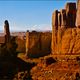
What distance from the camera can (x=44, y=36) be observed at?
63000 mm

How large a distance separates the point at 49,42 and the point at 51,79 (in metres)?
21.5

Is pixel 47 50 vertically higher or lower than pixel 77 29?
lower

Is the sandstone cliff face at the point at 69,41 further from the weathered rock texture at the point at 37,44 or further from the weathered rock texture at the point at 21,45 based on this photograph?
the weathered rock texture at the point at 21,45

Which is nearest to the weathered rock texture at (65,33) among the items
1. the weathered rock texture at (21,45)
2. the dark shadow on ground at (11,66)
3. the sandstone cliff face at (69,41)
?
the sandstone cliff face at (69,41)

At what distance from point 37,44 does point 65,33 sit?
15790 millimetres

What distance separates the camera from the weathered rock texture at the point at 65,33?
149 ft

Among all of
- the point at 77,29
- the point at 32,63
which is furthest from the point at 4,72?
the point at 77,29

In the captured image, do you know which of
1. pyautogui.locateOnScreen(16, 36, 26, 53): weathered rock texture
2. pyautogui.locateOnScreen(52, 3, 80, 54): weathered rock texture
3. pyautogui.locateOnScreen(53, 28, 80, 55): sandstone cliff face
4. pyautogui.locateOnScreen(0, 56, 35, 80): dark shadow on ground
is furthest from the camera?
pyautogui.locateOnScreen(16, 36, 26, 53): weathered rock texture

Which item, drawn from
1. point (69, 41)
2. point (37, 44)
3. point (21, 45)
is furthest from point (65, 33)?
point (21, 45)

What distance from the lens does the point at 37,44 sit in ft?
202

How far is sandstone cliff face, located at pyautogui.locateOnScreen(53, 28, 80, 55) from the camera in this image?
45.2 metres

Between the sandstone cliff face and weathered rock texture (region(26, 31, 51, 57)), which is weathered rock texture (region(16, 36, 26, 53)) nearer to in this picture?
weathered rock texture (region(26, 31, 51, 57))

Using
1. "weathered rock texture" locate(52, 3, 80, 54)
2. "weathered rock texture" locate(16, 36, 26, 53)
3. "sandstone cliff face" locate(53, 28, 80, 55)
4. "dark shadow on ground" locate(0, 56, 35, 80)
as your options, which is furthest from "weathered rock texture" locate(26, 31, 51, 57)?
"sandstone cliff face" locate(53, 28, 80, 55)

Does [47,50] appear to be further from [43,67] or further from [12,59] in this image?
[43,67]
